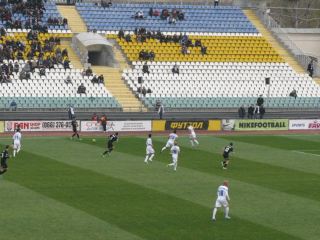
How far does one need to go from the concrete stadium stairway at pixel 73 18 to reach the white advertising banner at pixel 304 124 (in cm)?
2191

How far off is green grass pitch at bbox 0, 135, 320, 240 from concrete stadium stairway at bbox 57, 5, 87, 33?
2504cm

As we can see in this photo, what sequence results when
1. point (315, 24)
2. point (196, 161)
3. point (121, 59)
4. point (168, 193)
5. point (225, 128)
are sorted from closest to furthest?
1. point (168, 193)
2. point (196, 161)
3. point (225, 128)
4. point (121, 59)
5. point (315, 24)

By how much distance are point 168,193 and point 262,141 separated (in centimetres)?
2470

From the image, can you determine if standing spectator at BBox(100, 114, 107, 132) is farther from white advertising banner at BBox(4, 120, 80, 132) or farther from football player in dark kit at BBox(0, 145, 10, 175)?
football player in dark kit at BBox(0, 145, 10, 175)

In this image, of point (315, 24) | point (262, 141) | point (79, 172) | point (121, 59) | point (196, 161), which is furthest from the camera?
point (315, 24)

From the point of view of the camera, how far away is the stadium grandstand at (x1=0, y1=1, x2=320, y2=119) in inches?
2864

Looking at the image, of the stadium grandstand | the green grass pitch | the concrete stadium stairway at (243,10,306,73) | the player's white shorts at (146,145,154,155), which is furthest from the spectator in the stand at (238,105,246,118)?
the player's white shorts at (146,145,154,155)

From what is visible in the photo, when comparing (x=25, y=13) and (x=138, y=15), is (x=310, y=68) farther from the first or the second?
(x=25, y=13)

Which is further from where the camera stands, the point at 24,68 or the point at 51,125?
the point at 24,68

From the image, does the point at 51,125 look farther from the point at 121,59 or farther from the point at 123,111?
the point at 121,59

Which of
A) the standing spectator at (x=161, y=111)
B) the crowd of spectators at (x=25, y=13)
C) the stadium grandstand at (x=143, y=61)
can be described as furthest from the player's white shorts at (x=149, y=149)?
the crowd of spectators at (x=25, y=13)

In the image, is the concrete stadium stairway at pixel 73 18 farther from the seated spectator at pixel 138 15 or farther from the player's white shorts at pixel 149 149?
the player's white shorts at pixel 149 149

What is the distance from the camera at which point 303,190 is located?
41031mm

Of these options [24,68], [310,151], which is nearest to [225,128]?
[310,151]
